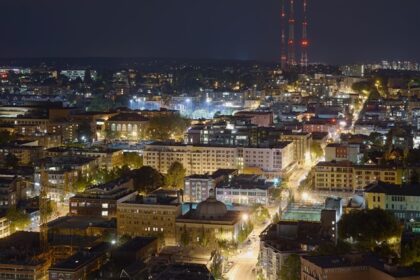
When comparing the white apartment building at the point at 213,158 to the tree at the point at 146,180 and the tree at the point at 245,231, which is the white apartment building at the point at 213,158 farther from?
the tree at the point at 245,231

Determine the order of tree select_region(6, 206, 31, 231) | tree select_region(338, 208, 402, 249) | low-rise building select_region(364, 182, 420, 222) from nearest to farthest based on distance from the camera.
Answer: tree select_region(338, 208, 402, 249) → low-rise building select_region(364, 182, 420, 222) → tree select_region(6, 206, 31, 231)

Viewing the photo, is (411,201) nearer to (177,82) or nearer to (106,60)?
(177,82)

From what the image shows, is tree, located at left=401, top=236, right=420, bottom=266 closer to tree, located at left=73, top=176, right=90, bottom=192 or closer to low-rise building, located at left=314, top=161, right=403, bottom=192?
low-rise building, located at left=314, top=161, right=403, bottom=192

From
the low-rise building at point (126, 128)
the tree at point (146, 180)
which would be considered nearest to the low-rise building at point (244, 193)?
the tree at point (146, 180)

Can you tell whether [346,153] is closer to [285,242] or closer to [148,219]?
[148,219]

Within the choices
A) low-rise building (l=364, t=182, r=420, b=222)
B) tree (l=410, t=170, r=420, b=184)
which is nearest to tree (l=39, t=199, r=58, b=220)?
low-rise building (l=364, t=182, r=420, b=222)
